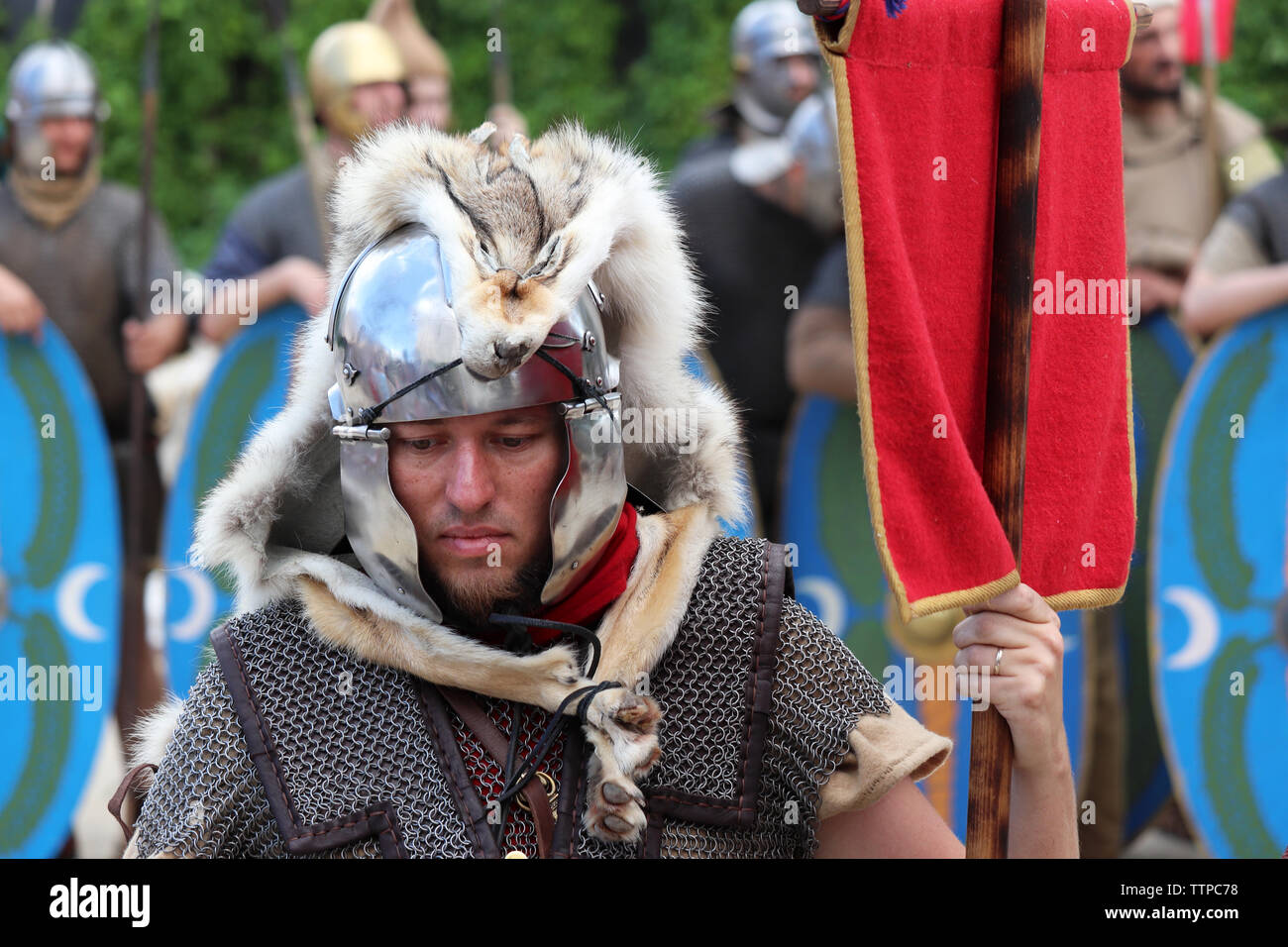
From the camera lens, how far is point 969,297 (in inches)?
89.1

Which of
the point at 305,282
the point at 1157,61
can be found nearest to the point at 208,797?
the point at 305,282

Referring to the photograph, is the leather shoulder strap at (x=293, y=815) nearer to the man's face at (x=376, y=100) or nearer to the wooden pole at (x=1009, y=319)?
the wooden pole at (x=1009, y=319)

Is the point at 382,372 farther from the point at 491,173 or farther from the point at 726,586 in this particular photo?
the point at 726,586

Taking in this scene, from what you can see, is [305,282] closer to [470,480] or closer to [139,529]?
[139,529]

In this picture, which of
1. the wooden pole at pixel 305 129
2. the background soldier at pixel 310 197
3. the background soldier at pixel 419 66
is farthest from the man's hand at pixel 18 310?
the background soldier at pixel 419 66

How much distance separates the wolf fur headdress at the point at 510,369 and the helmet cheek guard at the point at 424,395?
49mm

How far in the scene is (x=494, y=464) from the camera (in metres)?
2.35

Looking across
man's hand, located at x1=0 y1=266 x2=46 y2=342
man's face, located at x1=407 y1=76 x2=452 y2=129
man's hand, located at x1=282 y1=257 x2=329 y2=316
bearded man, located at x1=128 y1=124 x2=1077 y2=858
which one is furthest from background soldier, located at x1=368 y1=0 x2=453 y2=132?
bearded man, located at x1=128 y1=124 x2=1077 y2=858

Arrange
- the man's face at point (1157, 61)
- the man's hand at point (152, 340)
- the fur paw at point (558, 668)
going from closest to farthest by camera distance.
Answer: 1. the fur paw at point (558, 668)
2. the man's face at point (1157, 61)
3. the man's hand at point (152, 340)

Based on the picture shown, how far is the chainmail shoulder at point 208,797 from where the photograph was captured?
2.25 m

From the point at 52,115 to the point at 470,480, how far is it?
4267 mm
